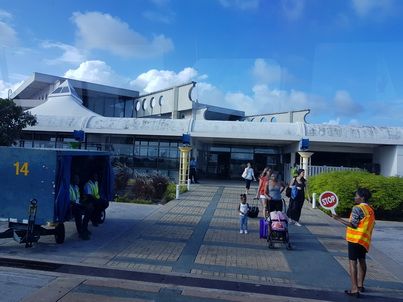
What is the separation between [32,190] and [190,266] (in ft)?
11.7

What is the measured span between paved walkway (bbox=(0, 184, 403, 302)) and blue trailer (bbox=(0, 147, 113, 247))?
1.44 feet

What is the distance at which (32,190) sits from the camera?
6.96 meters

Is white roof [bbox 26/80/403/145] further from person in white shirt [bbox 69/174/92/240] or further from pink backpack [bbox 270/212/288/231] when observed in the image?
person in white shirt [bbox 69/174/92/240]

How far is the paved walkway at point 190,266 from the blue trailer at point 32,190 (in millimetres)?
440

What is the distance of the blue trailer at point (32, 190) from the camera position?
6887mm

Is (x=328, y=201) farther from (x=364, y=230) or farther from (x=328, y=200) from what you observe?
(x=364, y=230)

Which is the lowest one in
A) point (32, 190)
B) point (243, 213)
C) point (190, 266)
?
point (190, 266)

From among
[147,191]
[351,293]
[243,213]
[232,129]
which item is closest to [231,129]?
[232,129]

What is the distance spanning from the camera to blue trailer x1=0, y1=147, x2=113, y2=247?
22.6 ft

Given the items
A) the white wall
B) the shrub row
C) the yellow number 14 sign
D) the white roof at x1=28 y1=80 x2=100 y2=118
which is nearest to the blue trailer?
the yellow number 14 sign

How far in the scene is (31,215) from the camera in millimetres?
6801

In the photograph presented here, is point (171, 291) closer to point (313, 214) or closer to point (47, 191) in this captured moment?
point (47, 191)

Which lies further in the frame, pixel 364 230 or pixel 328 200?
pixel 328 200

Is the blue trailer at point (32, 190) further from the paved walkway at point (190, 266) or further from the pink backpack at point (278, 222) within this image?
the pink backpack at point (278, 222)
